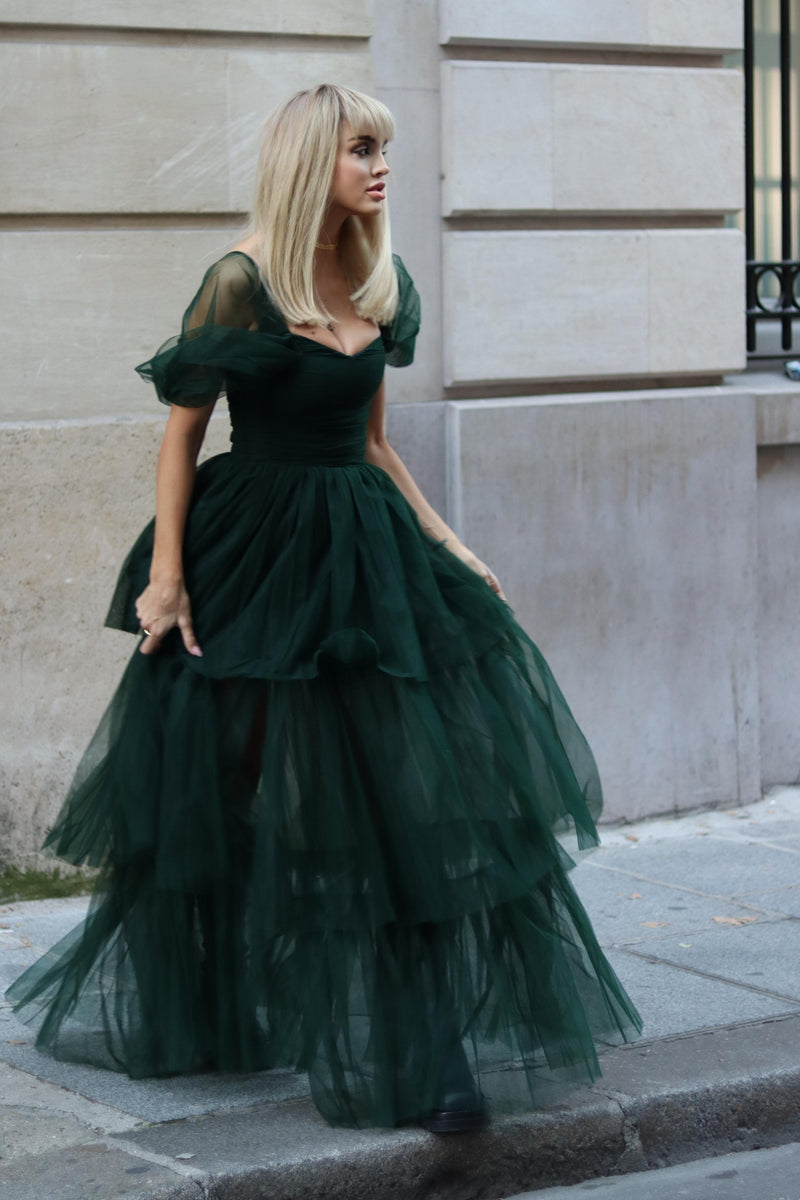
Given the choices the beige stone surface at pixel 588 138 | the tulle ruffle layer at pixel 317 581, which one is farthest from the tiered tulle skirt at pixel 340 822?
the beige stone surface at pixel 588 138

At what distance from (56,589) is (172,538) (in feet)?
6.29

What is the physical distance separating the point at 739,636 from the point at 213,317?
3.60m

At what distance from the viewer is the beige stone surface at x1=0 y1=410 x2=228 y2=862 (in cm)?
529

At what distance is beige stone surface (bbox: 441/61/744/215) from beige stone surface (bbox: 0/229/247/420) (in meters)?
1.07

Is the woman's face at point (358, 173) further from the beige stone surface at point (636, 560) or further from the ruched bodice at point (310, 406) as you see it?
the beige stone surface at point (636, 560)

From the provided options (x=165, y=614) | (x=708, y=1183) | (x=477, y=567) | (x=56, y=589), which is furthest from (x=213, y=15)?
(x=708, y=1183)

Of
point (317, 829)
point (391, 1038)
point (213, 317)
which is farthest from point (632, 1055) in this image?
point (213, 317)

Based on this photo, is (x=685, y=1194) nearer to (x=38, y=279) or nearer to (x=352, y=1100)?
(x=352, y=1100)

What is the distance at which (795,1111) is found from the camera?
152 inches

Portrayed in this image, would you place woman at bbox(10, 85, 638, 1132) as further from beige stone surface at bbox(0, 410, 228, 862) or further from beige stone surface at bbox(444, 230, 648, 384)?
beige stone surface at bbox(444, 230, 648, 384)

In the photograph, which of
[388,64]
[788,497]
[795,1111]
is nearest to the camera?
[795,1111]

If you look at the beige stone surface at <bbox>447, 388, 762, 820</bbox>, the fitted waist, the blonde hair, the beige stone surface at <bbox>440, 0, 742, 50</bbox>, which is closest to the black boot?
the fitted waist

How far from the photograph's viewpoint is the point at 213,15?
17.8ft

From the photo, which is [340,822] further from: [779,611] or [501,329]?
[779,611]
